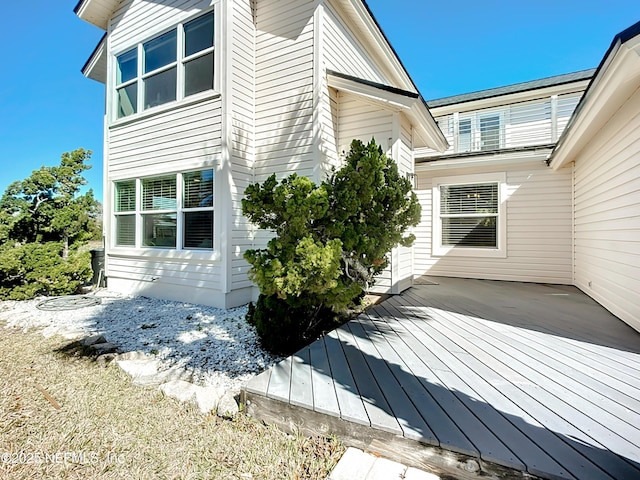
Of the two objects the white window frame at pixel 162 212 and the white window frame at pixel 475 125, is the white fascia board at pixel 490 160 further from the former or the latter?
the white window frame at pixel 162 212

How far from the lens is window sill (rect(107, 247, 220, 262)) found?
5.58 meters

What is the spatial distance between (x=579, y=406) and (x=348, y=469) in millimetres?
1602

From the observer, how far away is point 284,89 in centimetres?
554

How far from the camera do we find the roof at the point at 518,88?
28.4ft

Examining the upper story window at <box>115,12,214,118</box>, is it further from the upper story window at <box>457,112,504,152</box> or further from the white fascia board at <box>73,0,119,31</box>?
the upper story window at <box>457,112,504,152</box>

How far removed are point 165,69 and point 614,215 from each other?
338 inches

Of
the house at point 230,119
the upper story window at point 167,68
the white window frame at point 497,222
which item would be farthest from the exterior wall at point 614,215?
the upper story window at point 167,68

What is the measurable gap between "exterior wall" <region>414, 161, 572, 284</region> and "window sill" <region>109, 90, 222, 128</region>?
6117 mm

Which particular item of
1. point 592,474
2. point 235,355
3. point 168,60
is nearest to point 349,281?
point 235,355

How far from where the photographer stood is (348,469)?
165 cm

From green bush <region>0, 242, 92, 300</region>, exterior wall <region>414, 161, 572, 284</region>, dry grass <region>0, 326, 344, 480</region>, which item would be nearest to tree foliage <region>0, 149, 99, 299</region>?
green bush <region>0, 242, 92, 300</region>

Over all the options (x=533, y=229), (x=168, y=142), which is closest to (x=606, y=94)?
(x=533, y=229)

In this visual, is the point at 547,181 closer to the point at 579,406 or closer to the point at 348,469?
the point at 579,406

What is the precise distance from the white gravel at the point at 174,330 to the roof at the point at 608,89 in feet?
15.3
